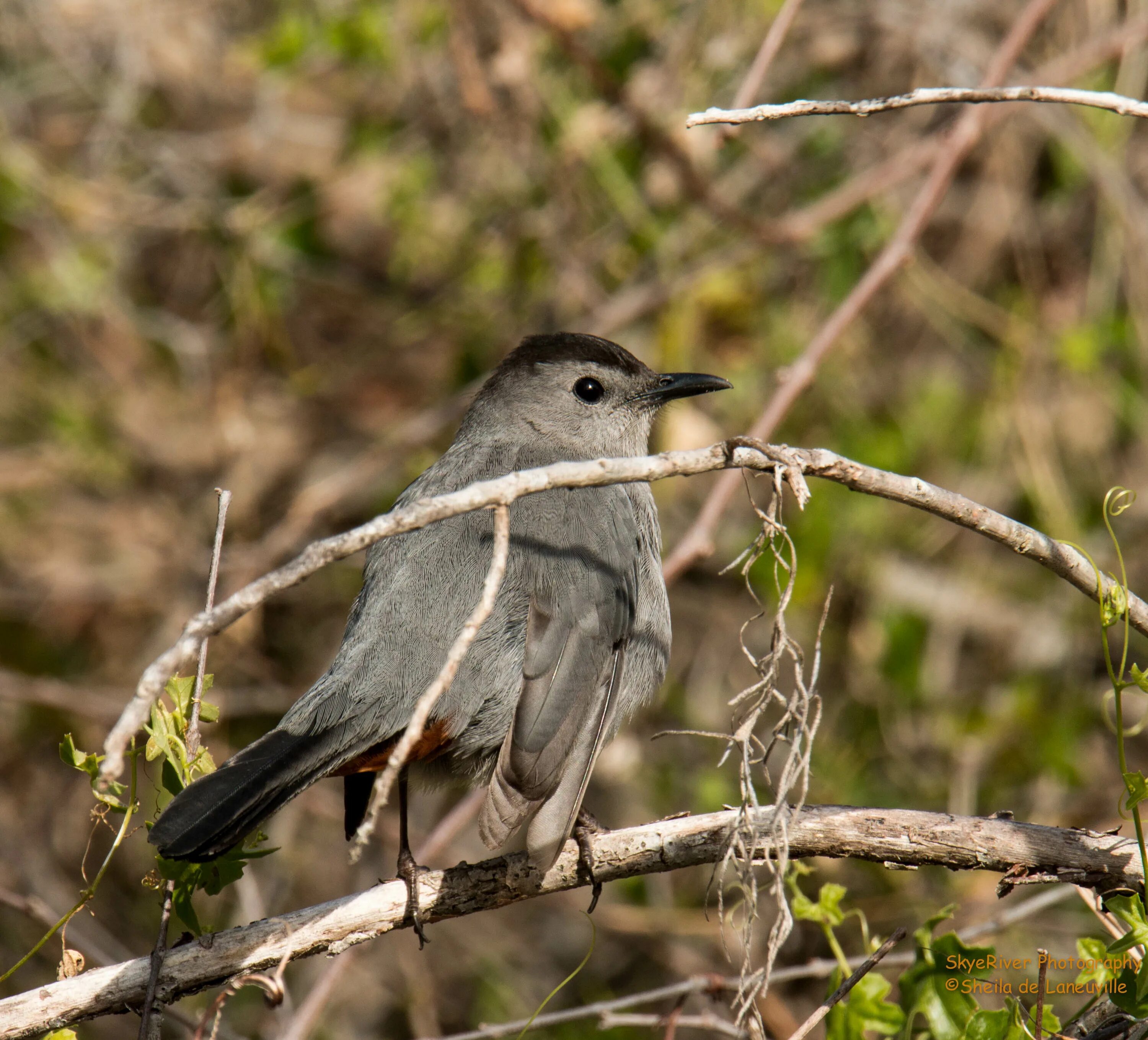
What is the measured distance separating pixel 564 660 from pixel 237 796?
1.00 meters

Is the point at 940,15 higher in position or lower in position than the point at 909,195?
higher

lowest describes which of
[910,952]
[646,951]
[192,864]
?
[646,951]

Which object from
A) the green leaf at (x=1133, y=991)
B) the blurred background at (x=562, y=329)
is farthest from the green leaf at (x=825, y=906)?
the blurred background at (x=562, y=329)

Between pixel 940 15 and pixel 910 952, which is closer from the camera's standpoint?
pixel 910 952

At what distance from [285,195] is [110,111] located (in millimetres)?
857

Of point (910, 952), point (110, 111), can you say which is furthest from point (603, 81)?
point (910, 952)

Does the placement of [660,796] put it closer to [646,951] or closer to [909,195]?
[646,951]

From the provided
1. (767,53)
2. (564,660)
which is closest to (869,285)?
(767,53)

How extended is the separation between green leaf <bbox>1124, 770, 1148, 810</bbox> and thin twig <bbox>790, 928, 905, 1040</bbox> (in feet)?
1.65

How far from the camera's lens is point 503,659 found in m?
3.13

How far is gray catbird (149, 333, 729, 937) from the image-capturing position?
2.77m

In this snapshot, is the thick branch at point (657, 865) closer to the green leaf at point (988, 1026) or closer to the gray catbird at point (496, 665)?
the gray catbird at point (496, 665)

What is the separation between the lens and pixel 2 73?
5.84 metres

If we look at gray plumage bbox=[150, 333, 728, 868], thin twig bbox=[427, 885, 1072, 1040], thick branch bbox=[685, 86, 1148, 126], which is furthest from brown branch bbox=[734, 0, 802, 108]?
thin twig bbox=[427, 885, 1072, 1040]
